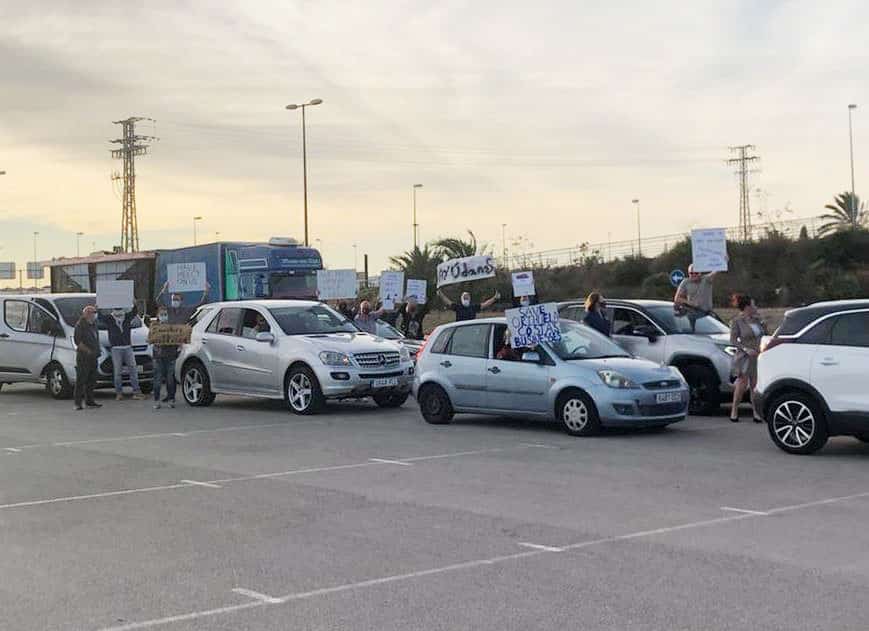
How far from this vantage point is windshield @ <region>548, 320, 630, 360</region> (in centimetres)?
1391

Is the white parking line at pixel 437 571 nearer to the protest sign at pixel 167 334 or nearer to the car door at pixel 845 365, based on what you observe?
the car door at pixel 845 365

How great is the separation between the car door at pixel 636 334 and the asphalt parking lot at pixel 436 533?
2.78 m

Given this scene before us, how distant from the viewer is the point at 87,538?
313 inches

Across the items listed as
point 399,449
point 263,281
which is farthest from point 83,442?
point 263,281

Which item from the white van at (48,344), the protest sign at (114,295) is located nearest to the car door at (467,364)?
the protest sign at (114,295)

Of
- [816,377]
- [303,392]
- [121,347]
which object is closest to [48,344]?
[121,347]

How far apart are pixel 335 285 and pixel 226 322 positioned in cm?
978

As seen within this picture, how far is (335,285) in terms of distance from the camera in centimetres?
2806

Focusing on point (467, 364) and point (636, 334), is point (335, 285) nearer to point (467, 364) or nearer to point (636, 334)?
point (636, 334)

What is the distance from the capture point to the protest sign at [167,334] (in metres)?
18.3

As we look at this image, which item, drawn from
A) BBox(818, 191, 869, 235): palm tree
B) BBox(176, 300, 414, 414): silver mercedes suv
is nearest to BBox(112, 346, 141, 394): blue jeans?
BBox(176, 300, 414, 414): silver mercedes suv

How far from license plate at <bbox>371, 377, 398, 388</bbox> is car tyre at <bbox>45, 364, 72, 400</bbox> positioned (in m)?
7.44

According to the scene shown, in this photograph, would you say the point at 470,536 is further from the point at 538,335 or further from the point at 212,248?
the point at 212,248

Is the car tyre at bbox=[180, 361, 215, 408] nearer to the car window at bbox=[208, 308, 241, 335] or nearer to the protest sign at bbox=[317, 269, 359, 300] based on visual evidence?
the car window at bbox=[208, 308, 241, 335]
